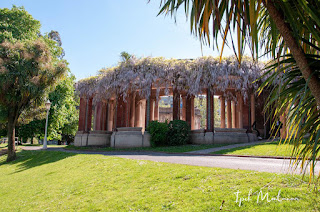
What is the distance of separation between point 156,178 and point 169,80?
45.0 ft

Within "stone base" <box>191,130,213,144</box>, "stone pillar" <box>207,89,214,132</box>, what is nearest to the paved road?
"stone base" <box>191,130,213,144</box>

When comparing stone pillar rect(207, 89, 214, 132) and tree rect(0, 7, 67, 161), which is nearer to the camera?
tree rect(0, 7, 67, 161)

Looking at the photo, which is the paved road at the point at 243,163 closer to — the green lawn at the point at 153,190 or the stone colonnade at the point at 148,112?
the green lawn at the point at 153,190

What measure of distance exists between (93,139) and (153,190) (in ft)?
60.7

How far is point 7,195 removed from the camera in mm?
9516

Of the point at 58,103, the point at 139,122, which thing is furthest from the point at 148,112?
the point at 58,103

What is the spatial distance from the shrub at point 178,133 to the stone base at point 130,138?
1764mm

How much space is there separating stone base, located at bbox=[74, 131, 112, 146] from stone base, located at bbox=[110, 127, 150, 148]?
387cm

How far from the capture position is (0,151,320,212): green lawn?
4.59 m

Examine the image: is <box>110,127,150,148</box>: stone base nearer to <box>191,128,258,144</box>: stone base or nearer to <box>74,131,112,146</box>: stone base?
<box>74,131,112,146</box>: stone base

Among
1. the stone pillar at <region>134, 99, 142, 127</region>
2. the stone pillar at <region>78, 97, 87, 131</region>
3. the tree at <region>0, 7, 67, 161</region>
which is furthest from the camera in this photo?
the stone pillar at <region>134, 99, 142, 127</region>

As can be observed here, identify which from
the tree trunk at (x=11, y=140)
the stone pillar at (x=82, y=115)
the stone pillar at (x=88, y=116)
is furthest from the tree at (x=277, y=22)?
the stone pillar at (x=82, y=115)

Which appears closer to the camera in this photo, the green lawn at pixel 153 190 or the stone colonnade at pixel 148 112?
the green lawn at pixel 153 190

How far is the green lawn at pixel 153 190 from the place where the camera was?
4592mm
